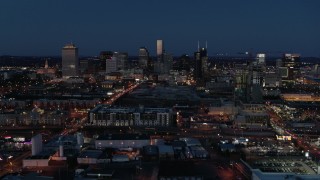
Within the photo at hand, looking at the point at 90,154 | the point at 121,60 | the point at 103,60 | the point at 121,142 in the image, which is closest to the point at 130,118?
the point at 121,142

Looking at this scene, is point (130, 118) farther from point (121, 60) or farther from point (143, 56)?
point (143, 56)

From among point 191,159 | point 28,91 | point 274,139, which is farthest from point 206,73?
point 191,159

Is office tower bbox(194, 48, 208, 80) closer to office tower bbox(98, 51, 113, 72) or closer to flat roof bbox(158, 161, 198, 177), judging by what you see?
office tower bbox(98, 51, 113, 72)

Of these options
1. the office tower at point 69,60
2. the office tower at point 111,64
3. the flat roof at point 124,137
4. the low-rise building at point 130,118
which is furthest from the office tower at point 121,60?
the flat roof at point 124,137

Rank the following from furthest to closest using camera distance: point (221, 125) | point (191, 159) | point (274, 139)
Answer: point (221, 125), point (274, 139), point (191, 159)

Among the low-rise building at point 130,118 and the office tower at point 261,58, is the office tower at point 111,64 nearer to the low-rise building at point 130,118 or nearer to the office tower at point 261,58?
the office tower at point 261,58

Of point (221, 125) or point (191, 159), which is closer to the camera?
point (191, 159)

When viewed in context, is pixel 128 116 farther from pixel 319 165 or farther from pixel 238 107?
pixel 319 165

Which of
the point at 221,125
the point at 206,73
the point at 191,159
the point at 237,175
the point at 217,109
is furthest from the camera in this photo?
the point at 206,73
